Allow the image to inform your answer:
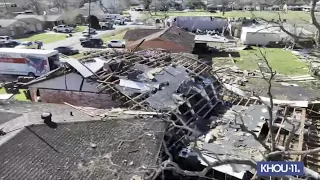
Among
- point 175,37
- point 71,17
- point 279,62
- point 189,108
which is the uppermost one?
point 71,17

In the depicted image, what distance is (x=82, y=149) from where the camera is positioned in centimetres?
1157

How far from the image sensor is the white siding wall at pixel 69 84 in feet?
60.0

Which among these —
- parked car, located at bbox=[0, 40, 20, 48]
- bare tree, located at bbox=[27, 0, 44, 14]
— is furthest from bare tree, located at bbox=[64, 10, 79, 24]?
parked car, located at bbox=[0, 40, 20, 48]

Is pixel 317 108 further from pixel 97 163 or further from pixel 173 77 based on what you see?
pixel 97 163

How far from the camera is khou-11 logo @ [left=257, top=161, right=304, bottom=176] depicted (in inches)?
242

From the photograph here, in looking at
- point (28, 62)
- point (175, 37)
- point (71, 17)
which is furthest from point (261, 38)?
point (71, 17)

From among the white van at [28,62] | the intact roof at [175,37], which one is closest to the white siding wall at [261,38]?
the intact roof at [175,37]

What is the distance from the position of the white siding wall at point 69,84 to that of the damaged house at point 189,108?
59 mm

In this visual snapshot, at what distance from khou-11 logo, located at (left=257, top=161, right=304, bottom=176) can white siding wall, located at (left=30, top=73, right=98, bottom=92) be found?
42.8 ft

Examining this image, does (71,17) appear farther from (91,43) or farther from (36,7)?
(91,43)

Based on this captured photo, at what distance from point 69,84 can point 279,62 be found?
2870 centimetres

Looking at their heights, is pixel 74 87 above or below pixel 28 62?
above

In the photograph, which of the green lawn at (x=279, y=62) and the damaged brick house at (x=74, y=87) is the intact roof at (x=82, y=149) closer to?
the damaged brick house at (x=74, y=87)

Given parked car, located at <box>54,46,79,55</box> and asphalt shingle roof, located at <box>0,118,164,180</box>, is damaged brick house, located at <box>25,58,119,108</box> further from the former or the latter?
parked car, located at <box>54,46,79,55</box>
